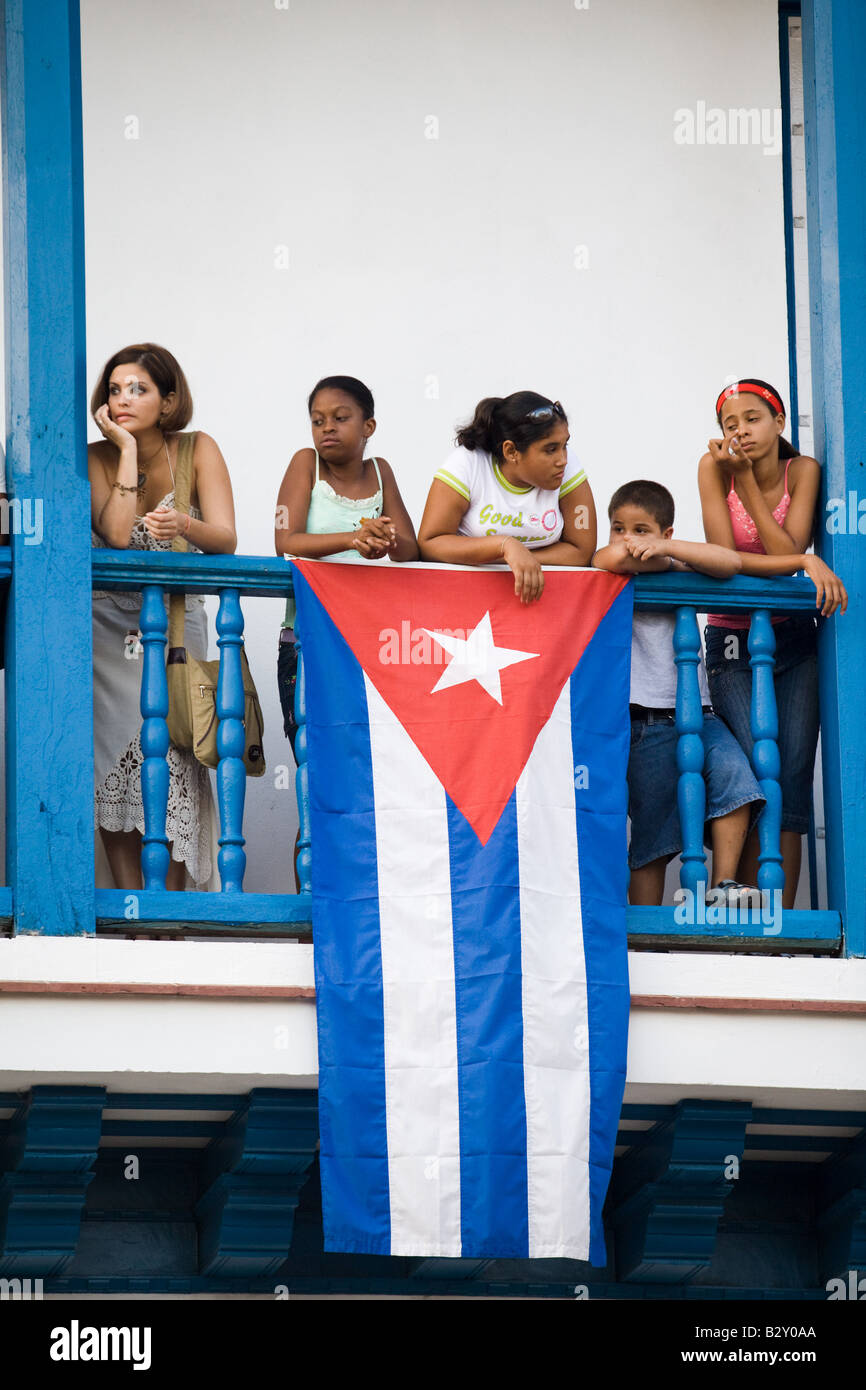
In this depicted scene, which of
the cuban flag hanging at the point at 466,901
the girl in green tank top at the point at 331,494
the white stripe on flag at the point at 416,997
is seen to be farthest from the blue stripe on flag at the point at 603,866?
the girl in green tank top at the point at 331,494

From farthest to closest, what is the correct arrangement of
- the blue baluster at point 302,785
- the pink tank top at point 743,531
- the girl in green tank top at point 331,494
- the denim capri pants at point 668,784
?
the pink tank top at point 743,531
the girl in green tank top at point 331,494
the denim capri pants at point 668,784
the blue baluster at point 302,785

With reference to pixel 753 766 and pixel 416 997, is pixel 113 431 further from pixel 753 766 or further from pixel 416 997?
pixel 753 766

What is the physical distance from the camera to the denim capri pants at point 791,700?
7.76 meters

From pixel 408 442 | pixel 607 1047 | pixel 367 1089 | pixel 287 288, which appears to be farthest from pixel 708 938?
pixel 287 288

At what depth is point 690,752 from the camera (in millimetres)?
7453

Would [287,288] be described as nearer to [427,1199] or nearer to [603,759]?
[603,759]

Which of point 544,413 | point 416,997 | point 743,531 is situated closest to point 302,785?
point 416,997

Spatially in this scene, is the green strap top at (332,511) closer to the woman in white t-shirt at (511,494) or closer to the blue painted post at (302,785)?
the woman in white t-shirt at (511,494)

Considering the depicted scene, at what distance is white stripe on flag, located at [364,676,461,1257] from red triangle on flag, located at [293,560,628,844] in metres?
0.11

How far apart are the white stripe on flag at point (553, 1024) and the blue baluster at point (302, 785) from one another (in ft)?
2.02

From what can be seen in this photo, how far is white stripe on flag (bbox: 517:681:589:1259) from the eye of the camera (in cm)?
705

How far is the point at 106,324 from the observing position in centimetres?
917

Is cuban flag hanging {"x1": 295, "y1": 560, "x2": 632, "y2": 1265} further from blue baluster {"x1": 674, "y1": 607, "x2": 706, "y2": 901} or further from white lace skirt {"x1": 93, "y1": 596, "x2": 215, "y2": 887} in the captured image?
white lace skirt {"x1": 93, "y1": 596, "x2": 215, "y2": 887}

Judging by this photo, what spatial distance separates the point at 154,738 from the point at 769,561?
197cm
